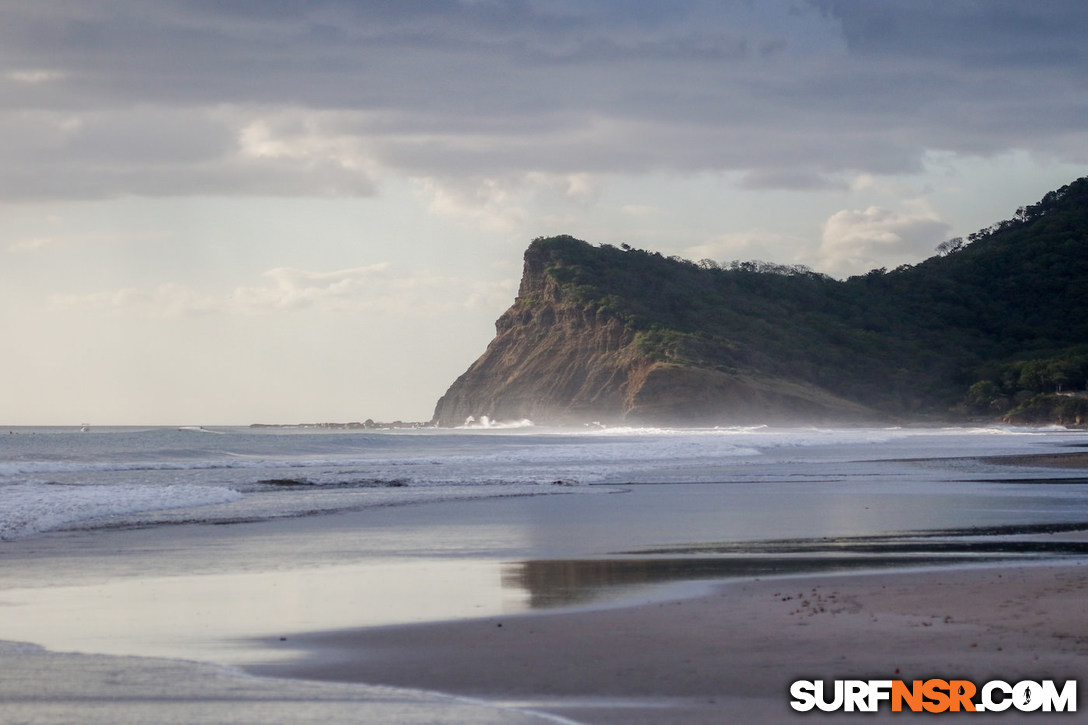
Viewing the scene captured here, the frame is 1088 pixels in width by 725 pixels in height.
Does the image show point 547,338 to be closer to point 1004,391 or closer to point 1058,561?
point 1004,391

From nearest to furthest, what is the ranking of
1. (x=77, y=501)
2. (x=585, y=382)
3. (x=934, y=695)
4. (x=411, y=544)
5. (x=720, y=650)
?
(x=934, y=695)
(x=720, y=650)
(x=411, y=544)
(x=77, y=501)
(x=585, y=382)

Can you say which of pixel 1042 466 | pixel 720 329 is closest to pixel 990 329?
pixel 720 329

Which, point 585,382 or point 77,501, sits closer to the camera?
point 77,501

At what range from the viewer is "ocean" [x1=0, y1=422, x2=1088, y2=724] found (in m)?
9.27

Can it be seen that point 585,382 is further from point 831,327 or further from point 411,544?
point 411,544

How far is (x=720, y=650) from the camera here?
8.06 meters

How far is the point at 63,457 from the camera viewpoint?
44250 mm

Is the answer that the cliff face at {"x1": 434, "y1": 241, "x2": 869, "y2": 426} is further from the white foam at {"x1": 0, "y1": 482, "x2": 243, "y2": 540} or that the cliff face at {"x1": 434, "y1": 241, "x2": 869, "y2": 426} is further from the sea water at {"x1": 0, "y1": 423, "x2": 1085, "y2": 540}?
the white foam at {"x1": 0, "y1": 482, "x2": 243, "y2": 540}

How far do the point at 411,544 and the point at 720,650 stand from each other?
7774 millimetres

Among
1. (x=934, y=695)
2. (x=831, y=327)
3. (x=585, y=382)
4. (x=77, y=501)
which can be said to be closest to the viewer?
(x=934, y=695)

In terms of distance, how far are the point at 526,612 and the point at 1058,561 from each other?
21.7 ft

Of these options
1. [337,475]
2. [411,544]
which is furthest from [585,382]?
[411,544]

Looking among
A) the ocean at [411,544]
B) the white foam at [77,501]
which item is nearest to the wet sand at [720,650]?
the ocean at [411,544]

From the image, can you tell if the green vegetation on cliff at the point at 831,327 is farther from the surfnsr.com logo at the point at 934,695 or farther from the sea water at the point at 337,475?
the surfnsr.com logo at the point at 934,695
